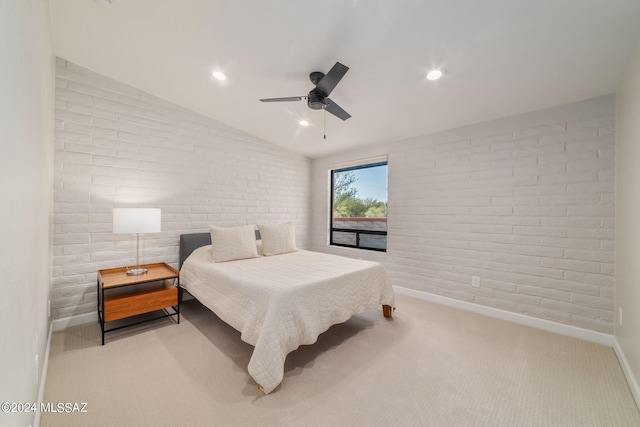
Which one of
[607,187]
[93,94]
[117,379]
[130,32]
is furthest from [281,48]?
[607,187]

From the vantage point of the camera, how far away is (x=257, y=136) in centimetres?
414

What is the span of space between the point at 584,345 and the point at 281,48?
12.7ft

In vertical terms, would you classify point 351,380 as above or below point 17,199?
below

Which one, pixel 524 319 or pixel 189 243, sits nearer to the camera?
pixel 524 319

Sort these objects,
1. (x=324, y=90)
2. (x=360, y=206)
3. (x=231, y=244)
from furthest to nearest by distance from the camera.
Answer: (x=360, y=206)
(x=231, y=244)
(x=324, y=90)

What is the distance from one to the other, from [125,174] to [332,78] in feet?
8.48

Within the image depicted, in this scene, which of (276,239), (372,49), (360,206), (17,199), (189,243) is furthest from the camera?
(360,206)

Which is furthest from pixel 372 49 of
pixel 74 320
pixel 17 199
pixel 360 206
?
pixel 74 320

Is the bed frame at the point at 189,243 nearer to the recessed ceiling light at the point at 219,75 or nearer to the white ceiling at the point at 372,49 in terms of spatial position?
the white ceiling at the point at 372,49

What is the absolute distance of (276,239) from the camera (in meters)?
3.61

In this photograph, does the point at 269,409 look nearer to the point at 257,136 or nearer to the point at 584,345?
the point at 584,345

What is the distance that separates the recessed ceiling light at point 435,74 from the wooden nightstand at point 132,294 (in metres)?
3.24

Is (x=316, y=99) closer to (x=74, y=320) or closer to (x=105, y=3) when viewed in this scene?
(x=105, y=3)

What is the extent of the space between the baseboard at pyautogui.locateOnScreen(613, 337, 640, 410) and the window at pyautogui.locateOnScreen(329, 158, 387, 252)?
2580 mm
